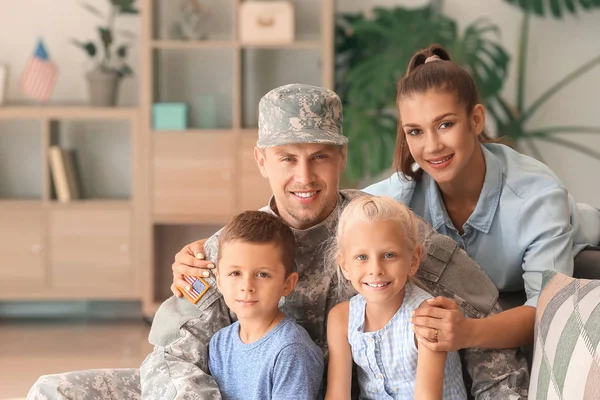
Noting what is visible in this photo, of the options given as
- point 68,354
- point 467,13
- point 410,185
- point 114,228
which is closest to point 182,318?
point 410,185

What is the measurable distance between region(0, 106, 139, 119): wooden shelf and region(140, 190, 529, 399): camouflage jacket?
8.86ft

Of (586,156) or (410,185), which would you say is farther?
(586,156)

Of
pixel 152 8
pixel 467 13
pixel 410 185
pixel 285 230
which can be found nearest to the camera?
pixel 285 230

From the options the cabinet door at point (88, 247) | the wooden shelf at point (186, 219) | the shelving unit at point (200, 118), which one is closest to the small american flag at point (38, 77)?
the shelving unit at point (200, 118)

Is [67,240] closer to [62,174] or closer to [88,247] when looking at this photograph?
[88,247]

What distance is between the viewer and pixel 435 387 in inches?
74.4

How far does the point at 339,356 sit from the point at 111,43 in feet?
11.0

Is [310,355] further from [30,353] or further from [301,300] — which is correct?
[30,353]

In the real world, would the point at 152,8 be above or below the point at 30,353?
above

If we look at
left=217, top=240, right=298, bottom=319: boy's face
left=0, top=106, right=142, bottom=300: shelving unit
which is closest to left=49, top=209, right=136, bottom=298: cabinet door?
left=0, top=106, right=142, bottom=300: shelving unit

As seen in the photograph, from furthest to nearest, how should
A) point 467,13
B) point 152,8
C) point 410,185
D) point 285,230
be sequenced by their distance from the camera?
point 467,13, point 152,8, point 410,185, point 285,230

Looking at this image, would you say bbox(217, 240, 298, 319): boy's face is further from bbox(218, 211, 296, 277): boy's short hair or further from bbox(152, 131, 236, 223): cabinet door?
bbox(152, 131, 236, 223): cabinet door

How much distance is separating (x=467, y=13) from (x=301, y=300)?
10.9 ft

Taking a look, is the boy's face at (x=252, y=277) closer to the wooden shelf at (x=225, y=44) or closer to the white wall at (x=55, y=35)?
the wooden shelf at (x=225, y=44)
